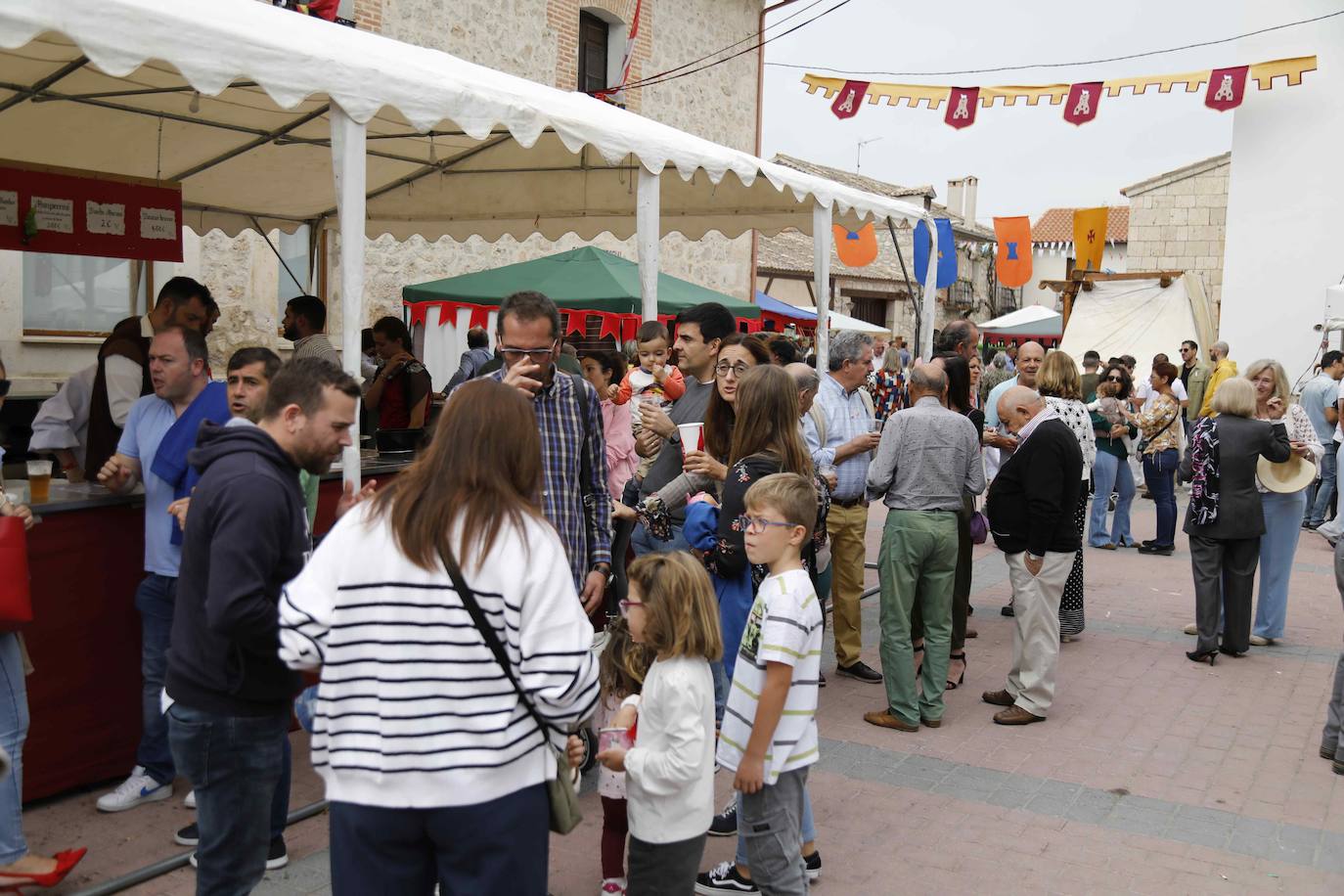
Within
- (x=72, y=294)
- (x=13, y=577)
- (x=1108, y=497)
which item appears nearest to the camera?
(x=13, y=577)

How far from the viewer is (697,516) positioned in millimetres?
4203

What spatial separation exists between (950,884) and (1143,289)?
59.4ft

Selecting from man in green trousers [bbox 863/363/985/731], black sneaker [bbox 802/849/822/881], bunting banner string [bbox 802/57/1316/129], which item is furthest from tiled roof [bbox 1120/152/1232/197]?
black sneaker [bbox 802/849/822/881]

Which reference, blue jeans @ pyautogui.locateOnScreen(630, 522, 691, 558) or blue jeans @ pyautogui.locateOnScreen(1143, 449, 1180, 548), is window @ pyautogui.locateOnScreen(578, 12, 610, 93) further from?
blue jeans @ pyautogui.locateOnScreen(630, 522, 691, 558)

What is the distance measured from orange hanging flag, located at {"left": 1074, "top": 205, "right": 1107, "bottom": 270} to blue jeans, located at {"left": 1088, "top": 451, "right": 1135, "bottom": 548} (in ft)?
30.1

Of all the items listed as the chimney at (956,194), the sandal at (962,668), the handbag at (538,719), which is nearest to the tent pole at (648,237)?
the sandal at (962,668)

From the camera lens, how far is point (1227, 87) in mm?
15477

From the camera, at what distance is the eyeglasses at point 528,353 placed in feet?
12.4

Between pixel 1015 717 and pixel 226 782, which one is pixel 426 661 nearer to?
pixel 226 782

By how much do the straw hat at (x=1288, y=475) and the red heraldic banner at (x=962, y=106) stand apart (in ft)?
30.7

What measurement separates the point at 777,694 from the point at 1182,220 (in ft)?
97.6

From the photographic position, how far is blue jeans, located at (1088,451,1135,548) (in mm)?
10727

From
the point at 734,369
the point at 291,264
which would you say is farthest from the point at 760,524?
the point at 291,264

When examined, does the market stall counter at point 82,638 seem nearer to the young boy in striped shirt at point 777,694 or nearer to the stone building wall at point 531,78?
the young boy in striped shirt at point 777,694
